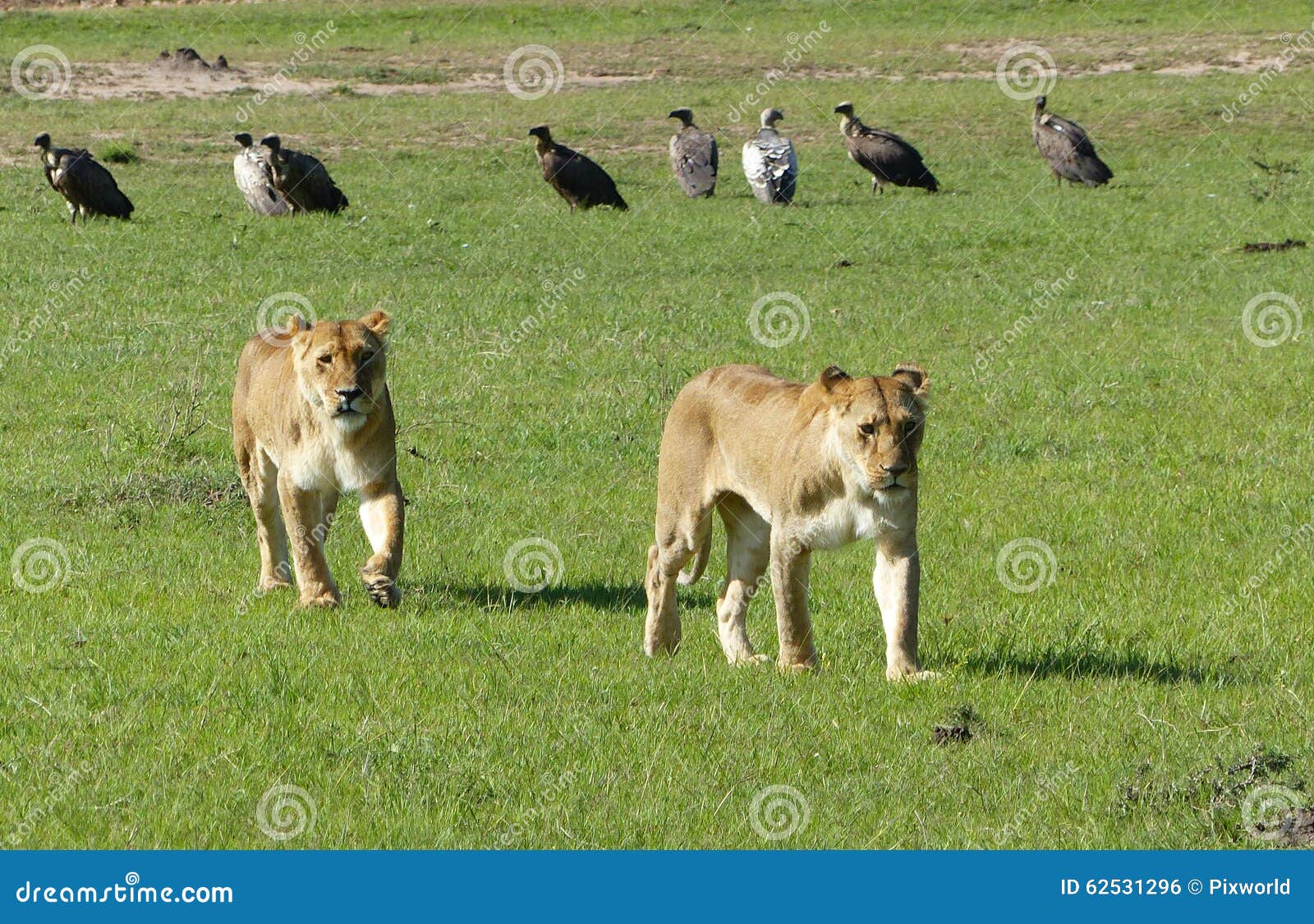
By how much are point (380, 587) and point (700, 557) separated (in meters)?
1.47

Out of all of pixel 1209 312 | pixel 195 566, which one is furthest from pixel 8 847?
pixel 1209 312

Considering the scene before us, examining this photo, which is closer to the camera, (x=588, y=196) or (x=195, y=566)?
(x=195, y=566)

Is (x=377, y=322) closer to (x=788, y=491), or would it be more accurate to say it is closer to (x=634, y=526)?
(x=788, y=491)

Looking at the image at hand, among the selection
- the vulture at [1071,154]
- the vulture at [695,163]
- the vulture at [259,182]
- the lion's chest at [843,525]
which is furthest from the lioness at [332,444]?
the vulture at [1071,154]

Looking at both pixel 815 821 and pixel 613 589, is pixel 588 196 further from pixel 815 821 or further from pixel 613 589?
pixel 815 821

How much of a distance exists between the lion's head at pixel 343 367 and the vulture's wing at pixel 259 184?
652 inches

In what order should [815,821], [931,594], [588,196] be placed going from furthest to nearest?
1. [588,196]
2. [931,594]
3. [815,821]

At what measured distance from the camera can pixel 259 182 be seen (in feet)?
81.4

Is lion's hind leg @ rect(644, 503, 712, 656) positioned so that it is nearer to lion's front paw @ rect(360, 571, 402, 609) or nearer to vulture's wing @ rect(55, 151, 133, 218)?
lion's front paw @ rect(360, 571, 402, 609)

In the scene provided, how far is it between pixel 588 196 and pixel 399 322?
10.5 metres

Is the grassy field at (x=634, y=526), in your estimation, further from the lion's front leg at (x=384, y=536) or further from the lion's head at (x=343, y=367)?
the lion's head at (x=343, y=367)

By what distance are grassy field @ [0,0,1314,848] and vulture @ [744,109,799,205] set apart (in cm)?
39

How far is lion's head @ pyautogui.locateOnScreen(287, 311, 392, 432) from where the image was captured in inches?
314

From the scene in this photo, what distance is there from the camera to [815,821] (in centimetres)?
566
